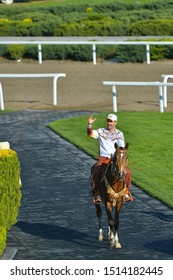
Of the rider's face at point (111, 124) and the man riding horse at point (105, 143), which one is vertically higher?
the rider's face at point (111, 124)

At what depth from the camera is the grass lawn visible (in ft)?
58.6

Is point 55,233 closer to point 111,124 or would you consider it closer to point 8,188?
point 8,188

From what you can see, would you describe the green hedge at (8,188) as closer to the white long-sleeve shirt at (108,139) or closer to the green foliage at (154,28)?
the white long-sleeve shirt at (108,139)

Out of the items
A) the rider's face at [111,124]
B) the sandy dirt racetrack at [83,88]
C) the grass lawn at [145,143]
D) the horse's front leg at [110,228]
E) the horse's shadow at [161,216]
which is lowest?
the sandy dirt racetrack at [83,88]

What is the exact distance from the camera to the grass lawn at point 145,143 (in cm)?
1788

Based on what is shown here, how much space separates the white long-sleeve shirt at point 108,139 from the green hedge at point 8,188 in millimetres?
1109

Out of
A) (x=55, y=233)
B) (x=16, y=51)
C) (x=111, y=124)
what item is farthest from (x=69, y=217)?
(x=16, y=51)

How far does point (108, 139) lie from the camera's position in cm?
1386

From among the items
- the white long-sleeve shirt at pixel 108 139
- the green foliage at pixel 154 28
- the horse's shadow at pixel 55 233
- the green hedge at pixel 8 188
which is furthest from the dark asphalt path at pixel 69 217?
the green foliage at pixel 154 28

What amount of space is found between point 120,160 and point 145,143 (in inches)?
358

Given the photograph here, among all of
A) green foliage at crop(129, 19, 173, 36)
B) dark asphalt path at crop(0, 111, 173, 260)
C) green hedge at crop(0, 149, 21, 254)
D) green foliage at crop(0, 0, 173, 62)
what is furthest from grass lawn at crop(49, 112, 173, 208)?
green foliage at crop(129, 19, 173, 36)
